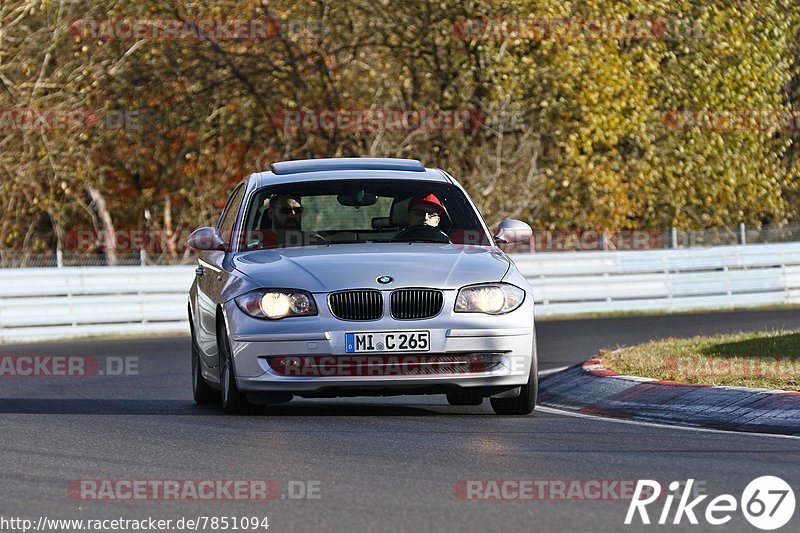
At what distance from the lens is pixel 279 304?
10.3 metres

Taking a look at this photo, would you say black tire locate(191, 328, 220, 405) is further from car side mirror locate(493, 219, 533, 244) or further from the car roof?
car side mirror locate(493, 219, 533, 244)

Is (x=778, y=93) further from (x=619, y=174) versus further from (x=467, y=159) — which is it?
(x=467, y=159)

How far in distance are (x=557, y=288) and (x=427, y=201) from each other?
15583 millimetres

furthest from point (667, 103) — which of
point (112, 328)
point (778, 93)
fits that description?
point (112, 328)

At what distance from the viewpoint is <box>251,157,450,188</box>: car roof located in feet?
38.7

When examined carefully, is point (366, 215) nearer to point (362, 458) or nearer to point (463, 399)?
point (463, 399)

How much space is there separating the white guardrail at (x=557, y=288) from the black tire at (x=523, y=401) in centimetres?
1375

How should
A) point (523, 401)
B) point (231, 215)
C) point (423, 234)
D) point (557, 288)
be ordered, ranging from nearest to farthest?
point (523, 401), point (423, 234), point (231, 215), point (557, 288)

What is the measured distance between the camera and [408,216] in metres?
11.5

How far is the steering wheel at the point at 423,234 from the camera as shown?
1134cm

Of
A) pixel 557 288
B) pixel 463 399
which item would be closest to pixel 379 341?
pixel 463 399

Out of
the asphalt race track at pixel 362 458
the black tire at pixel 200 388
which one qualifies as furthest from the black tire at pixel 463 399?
the black tire at pixel 200 388

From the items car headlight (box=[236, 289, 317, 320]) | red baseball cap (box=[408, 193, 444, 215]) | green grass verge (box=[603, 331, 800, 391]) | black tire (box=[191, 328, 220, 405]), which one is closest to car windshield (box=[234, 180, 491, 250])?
red baseball cap (box=[408, 193, 444, 215])

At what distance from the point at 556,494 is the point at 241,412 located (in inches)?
168
